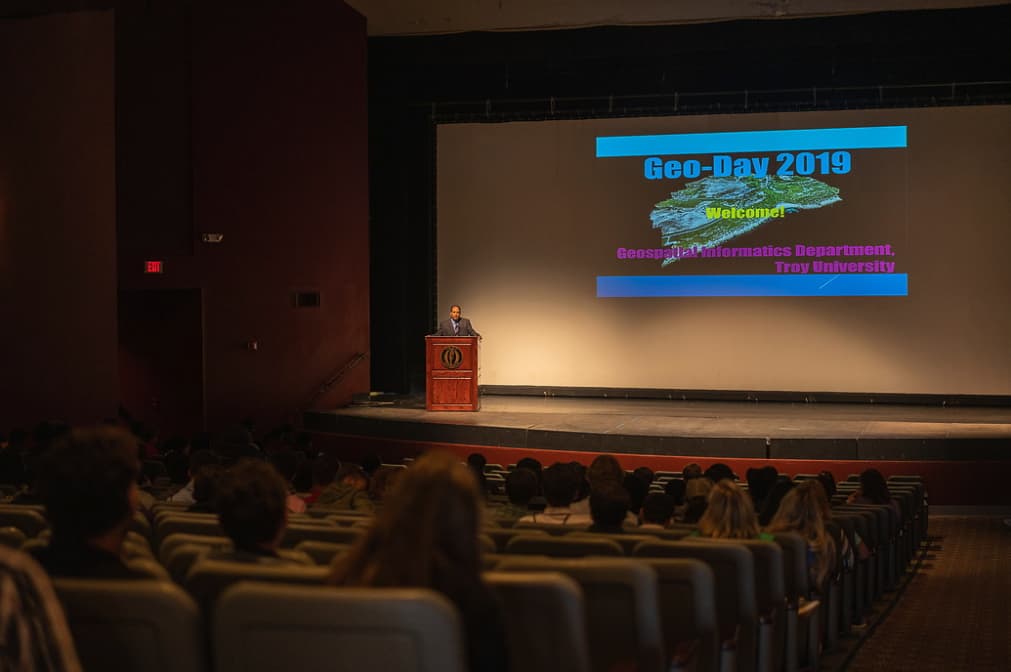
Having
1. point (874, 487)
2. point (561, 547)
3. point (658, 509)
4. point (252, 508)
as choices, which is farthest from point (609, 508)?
point (874, 487)

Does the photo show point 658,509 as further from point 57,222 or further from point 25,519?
point 57,222

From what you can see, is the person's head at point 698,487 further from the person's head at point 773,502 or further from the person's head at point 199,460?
the person's head at point 199,460

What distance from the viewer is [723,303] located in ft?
42.0

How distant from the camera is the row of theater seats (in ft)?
5.10

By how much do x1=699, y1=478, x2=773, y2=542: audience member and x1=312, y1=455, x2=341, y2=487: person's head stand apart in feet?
7.06

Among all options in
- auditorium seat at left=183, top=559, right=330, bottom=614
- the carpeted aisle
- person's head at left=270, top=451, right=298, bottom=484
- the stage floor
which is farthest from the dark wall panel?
auditorium seat at left=183, top=559, right=330, bottom=614

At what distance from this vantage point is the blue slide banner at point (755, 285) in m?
12.3

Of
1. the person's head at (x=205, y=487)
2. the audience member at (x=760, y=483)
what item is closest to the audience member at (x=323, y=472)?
the person's head at (x=205, y=487)

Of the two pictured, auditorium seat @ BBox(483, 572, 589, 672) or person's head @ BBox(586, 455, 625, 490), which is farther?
person's head @ BBox(586, 455, 625, 490)

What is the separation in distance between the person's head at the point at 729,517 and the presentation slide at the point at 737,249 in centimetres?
880

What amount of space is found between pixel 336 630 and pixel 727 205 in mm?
11441

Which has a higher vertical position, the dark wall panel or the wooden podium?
the dark wall panel

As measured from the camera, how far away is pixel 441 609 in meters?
1.50

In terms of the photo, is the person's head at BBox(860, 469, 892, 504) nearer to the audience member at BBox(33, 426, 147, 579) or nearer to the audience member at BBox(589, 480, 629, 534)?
the audience member at BBox(589, 480, 629, 534)
